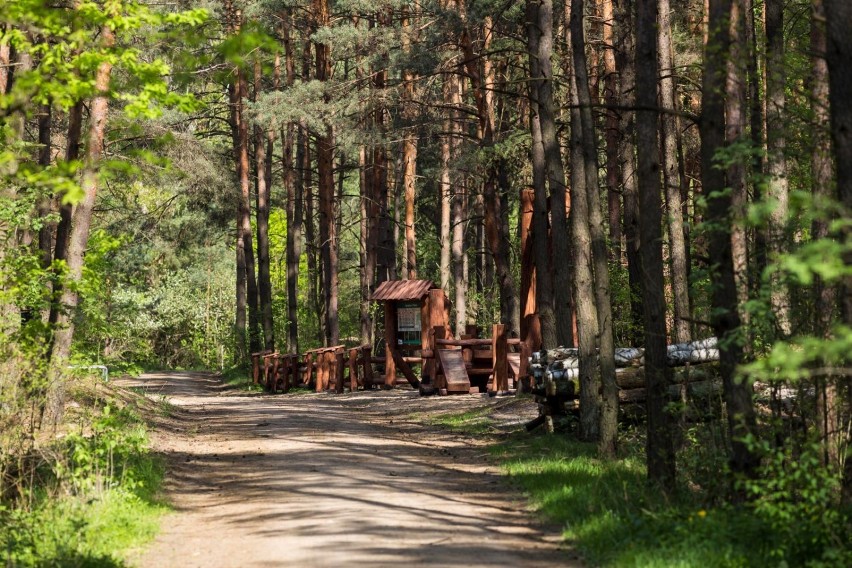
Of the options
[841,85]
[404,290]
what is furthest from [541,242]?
[841,85]

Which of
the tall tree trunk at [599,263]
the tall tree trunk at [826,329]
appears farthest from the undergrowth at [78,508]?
the tall tree trunk at [826,329]

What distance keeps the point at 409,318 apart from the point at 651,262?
742 inches

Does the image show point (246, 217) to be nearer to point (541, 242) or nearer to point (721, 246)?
point (541, 242)

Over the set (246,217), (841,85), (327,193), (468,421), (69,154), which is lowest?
(468,421)

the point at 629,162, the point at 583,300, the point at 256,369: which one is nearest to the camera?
the point at 583,300

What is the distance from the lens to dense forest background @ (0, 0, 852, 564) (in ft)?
31.1

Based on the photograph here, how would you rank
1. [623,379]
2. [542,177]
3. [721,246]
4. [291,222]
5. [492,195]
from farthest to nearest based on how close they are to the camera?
1. [291,222]
2. [492,195]
3. [542,177]
4. [623,379]
5. [721,246]

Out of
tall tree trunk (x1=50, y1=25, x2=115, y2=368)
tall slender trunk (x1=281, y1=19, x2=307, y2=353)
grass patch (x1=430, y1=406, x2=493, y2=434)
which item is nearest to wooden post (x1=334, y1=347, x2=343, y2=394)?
tall slender trunk (x1=281, y1=19, x2=307, y2=353)

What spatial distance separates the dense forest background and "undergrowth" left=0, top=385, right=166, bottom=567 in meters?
0.74

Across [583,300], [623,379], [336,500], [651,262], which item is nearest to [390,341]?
[623,379]

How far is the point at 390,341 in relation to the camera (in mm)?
31000

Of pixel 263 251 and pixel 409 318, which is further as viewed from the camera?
pixel 263 251

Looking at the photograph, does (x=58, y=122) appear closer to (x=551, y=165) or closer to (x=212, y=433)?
(x=212, y=433)

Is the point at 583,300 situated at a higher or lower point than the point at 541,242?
lower
